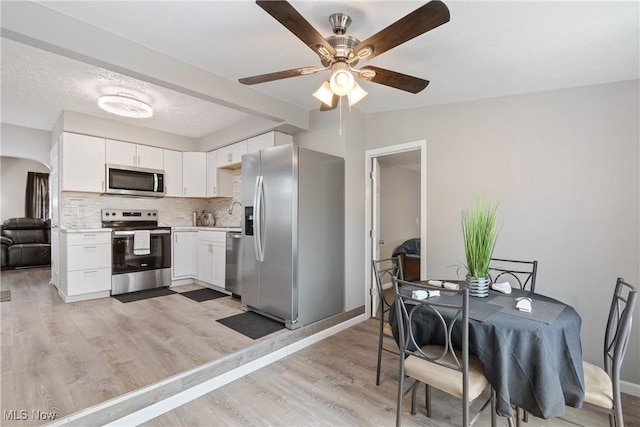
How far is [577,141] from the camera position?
7.82 feet

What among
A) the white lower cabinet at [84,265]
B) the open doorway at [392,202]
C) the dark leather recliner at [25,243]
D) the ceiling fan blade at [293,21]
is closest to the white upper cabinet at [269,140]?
the open doorway at [392,202]

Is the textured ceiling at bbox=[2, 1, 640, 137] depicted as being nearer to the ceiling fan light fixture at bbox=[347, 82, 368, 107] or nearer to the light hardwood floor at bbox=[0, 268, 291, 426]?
the ceiling fan light fixture at bbox=[347, 82, 368, 107]

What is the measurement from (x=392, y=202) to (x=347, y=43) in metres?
3.92

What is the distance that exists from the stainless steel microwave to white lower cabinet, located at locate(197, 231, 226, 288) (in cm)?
101

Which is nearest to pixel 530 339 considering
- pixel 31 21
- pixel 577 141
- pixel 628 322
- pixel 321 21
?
pixel 628 322

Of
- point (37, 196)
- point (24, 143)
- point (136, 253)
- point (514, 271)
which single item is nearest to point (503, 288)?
point (514, 271)

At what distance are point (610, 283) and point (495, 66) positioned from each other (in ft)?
6.16

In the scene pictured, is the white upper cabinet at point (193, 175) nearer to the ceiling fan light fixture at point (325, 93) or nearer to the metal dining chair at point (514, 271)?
the ceiling fan light fixture at point (325, 93)

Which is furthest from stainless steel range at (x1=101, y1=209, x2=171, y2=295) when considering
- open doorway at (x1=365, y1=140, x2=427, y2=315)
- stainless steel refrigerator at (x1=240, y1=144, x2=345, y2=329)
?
open doorway at (x1=365, y1=140, x2=427, y2=315)

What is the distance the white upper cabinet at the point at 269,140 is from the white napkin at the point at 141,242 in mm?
2006

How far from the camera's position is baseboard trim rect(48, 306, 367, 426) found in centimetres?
174

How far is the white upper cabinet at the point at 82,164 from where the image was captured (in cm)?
390

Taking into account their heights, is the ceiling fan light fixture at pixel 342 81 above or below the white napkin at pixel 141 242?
above

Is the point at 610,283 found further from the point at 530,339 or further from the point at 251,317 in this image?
the point at 251,317
